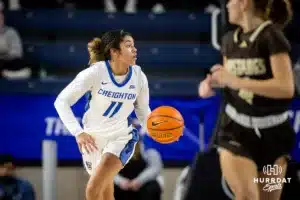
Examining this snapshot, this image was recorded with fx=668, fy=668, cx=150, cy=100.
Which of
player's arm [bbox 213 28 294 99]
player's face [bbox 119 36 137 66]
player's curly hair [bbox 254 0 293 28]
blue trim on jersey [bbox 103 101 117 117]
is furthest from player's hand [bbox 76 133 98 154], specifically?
player's curly hair [bbox 254 0 293 28]

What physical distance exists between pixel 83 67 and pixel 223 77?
127cm

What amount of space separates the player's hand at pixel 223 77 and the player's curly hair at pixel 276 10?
0.26 meters

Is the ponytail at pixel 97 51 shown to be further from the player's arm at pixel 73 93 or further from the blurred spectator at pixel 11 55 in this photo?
the blurred spectator at pixel 11 55

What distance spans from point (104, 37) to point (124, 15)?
1023mm

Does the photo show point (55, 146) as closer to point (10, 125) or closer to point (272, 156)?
point (10, 125)

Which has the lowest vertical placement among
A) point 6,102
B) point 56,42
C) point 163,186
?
point 163,186

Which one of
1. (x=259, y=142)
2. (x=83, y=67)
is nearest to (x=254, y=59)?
(x=259, y=142)

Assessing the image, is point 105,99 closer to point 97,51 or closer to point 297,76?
point 97,51

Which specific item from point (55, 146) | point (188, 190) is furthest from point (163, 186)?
point (55, 146)

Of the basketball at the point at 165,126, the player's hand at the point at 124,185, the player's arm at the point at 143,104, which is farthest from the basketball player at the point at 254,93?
the player's hand at the point at 124,185

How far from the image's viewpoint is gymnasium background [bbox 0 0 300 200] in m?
3.63

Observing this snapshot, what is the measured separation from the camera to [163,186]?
354 centimetres

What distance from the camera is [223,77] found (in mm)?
2396

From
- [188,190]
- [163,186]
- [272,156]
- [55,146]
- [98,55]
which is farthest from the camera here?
[55,146]
